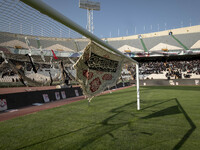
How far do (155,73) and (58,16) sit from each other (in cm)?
3952

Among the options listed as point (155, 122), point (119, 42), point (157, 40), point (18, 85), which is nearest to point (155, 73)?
point (157, 40)

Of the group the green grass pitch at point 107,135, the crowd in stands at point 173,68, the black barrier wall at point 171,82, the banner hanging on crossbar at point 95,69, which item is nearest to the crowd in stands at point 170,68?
the crowd in stands at point 173,68

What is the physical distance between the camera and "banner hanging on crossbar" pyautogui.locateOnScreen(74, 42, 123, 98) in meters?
3.19

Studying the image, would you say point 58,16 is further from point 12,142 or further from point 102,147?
point 12,142

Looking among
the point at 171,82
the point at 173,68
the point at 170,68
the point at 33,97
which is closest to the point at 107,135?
the point at 33,97

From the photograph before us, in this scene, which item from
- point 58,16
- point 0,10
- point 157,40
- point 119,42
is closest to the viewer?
point 58,16

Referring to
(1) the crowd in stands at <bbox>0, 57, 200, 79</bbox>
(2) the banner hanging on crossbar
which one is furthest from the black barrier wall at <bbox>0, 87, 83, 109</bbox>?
(1) the crowd in stands at <bbox>0, 57, 200, 79</bbox>

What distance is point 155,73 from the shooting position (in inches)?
1524

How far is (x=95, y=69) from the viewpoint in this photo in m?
3.51

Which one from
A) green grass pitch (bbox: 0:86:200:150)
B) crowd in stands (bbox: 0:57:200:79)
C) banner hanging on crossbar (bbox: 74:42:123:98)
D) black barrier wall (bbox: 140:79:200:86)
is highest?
crowd in stands (bbox: 0:57:200:79)

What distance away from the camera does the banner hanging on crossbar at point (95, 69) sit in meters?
3.19

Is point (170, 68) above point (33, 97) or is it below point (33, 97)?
above

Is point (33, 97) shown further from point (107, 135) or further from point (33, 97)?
point (107, 135)

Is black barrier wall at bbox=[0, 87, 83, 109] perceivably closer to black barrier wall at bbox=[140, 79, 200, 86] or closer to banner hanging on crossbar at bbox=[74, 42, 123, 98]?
banner hanging on crossbar at bbox=[74, 42, 123, 98]
